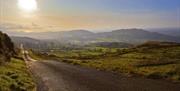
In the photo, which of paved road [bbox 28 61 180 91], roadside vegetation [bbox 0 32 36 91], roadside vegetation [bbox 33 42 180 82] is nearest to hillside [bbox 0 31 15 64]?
roadside vegetation [bbox 0 32 36 91]

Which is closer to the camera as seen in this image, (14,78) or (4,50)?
(14,78)

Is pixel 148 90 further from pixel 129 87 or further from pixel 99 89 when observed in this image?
pixel 99 89

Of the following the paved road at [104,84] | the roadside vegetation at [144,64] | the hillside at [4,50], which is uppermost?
the hillside at [4,50]

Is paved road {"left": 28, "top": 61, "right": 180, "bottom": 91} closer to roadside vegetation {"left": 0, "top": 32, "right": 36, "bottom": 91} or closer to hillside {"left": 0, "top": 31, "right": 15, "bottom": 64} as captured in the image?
roadside vegetation {"left": 0, "top": 32, "right": 36, "bottom": 91}

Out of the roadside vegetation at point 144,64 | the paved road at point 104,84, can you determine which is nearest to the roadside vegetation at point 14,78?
the paved road at point 104,84

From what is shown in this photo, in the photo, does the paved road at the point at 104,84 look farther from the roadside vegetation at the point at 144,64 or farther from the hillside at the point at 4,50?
the hillside at the point at 4,50

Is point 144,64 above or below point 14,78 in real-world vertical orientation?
below

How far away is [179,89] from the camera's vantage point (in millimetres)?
Answer: 26391

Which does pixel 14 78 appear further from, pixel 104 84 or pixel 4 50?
pixel 4 50

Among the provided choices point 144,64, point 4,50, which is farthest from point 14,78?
point 4,50

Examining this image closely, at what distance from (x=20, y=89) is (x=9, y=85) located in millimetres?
1636

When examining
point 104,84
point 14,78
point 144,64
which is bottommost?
point 144,64

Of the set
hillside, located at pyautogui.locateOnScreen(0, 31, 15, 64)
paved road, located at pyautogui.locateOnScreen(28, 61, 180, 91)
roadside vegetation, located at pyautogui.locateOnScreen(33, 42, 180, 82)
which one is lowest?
roadside vegetation, located at pyautogui.locateOnScreen(33, 42, 180, 82)

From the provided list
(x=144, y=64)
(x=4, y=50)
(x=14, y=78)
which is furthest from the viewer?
(x=4, y=50)
